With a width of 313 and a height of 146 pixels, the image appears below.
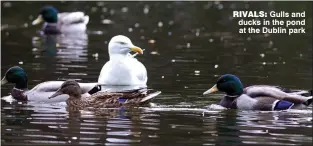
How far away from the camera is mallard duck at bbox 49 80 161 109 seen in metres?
15.5

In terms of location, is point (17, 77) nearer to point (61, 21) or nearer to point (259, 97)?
point (259, 97)

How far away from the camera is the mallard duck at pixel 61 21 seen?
98.7ft

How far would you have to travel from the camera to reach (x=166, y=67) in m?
20.4

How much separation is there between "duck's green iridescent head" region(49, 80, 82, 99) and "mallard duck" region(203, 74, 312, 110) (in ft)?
8.01

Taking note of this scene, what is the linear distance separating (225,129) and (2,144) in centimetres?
334

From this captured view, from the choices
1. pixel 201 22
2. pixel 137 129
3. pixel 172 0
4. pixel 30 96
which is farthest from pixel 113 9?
pixel 137 129

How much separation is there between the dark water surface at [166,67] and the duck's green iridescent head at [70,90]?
0.76ft

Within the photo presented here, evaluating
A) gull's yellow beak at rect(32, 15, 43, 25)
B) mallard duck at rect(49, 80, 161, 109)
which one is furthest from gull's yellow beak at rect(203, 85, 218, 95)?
gull's yellow beak at rect(32, 15, 43, 25)

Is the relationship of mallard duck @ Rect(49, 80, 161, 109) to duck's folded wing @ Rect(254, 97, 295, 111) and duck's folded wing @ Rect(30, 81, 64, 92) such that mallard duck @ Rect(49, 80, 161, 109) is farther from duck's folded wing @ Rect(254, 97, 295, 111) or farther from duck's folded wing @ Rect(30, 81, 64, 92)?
duck's folded wing @ Rect(254, 97, 295, 111)

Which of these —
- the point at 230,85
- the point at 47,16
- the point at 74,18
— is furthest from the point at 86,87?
the point at 47,16

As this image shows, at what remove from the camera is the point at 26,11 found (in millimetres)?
34562

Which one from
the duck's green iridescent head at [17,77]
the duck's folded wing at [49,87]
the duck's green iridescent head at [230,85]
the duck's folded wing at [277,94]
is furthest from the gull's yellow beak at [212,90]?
the duck's green iridescent head at [17,77]

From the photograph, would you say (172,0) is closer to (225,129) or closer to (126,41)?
(126,41)

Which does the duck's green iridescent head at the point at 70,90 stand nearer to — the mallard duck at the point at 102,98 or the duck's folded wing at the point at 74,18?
the mallard duck at the point at 102,98
